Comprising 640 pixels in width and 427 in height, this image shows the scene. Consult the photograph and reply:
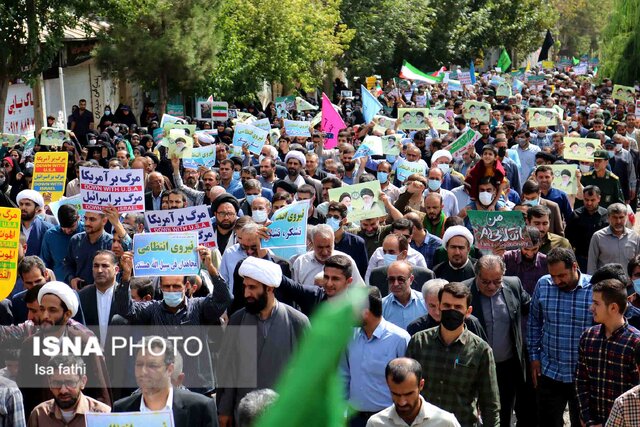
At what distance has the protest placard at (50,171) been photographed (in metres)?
12.7

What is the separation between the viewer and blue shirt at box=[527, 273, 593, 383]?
23.7 feet

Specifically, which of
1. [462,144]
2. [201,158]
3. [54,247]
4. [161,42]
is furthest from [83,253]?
[161,42]

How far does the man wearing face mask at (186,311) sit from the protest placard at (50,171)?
588cm

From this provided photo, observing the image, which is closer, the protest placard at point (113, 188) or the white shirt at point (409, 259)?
the white shirt at point (409, 259)

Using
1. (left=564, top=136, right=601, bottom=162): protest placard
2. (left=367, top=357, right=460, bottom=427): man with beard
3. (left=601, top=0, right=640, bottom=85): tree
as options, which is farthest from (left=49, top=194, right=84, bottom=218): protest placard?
(left=601, top=0, right=640, bottom=85): tree

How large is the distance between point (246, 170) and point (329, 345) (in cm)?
1230

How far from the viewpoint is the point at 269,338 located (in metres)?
6.21

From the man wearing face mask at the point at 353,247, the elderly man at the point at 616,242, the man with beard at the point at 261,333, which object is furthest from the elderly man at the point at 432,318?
the elderly man at the point at 616,242

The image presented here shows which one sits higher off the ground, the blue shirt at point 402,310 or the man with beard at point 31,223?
the blue shirt at point 402,310

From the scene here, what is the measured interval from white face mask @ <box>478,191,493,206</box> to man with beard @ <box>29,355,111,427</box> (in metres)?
6.21

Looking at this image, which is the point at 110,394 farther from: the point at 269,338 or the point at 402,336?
the point at 402,336

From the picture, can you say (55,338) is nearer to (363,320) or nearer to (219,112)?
(363,320)

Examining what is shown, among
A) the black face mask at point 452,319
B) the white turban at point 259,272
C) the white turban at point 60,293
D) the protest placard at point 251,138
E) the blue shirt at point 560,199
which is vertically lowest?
the protest placard at point 251,138

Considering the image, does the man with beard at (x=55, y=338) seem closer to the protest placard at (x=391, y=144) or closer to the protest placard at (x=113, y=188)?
the protest placard at (x=113, y=188)
